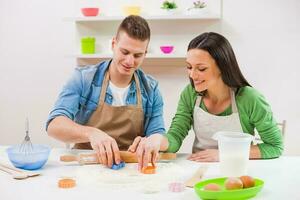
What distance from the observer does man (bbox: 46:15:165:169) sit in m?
2.26

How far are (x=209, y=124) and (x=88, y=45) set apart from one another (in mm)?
1847

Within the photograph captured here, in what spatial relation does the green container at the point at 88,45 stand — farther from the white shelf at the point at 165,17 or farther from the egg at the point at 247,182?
the egg at the point at 247,182

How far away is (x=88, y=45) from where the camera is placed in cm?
380

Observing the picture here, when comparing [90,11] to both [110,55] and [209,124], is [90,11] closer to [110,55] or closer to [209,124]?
[110,55]

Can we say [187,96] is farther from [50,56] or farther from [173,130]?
[50,56]

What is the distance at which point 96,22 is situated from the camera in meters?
3.90

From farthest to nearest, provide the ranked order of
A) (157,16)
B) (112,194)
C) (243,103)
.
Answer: (157,16)
(243,103)
(112,194)

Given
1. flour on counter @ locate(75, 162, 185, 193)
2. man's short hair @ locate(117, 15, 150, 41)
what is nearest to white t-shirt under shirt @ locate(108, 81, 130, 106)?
man's short hair @ locate(117, 15, 150, 41)

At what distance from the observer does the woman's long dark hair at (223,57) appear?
2166mm

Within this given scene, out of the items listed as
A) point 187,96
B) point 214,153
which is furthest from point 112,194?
point 187,96

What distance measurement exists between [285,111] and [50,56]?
6.72 ft

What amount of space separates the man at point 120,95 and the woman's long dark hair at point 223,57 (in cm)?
31

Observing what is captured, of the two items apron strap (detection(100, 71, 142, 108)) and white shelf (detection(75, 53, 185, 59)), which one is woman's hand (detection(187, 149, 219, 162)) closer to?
apron strap (detection(100, 71, 142, 108))

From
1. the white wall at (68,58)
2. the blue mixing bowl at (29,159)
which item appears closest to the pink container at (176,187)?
the blue mixing bowl at (29,159)
